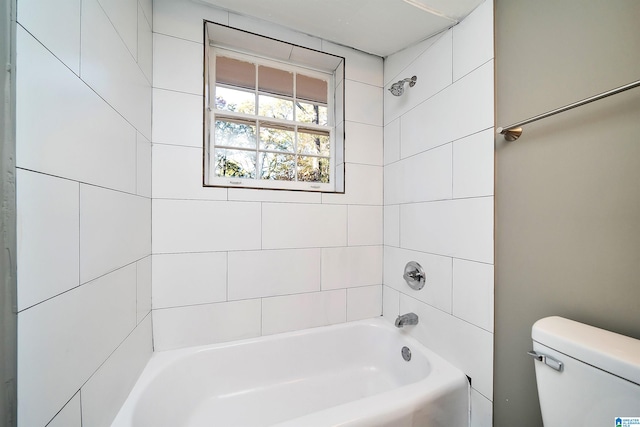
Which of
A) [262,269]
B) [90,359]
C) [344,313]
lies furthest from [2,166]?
[344,313]

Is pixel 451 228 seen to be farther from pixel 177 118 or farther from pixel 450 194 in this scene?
pixel 177 118

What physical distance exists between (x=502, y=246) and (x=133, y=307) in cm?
159

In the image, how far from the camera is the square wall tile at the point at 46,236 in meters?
0.45

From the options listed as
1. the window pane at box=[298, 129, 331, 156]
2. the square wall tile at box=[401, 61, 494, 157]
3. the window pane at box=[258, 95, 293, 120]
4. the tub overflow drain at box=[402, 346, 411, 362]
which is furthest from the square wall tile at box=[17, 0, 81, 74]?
the tub overflow drain at box=[402, 346, 411, 362]

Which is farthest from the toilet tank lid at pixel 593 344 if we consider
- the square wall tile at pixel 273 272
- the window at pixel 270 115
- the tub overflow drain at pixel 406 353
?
the window at pixel 270 115

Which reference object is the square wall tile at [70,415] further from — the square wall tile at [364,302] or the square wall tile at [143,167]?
the square wall tile at [364,302]

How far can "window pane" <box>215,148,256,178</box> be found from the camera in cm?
144

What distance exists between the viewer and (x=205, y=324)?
129cm

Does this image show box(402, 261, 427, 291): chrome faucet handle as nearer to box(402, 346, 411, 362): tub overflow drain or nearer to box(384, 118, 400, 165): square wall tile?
box(402, 346, 411, 362): tub overflow drain

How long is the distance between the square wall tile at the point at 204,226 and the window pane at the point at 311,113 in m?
0.77

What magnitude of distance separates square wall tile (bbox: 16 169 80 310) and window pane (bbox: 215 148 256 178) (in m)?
0.85

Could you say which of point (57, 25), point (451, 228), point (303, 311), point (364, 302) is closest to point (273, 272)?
point (303, 311)

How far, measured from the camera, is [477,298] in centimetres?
103

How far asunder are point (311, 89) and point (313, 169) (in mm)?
612
